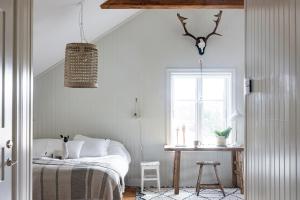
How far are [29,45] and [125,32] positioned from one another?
3483 mm

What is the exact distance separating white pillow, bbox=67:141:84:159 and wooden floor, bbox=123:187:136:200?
3.01 feet

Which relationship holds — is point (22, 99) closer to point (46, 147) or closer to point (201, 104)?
point (46, 147)

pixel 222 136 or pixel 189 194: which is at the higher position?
pixel 222 136

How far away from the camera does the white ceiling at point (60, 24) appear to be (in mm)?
3920

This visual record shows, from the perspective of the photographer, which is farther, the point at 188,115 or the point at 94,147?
the point at 188,115

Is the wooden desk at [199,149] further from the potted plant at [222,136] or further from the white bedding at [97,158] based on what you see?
the white bedding at [97,158]

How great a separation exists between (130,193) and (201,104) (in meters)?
1.84

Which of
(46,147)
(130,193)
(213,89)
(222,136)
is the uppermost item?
(213,89)

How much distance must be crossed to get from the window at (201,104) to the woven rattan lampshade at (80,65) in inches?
81.3

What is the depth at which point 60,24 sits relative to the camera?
14.5ft

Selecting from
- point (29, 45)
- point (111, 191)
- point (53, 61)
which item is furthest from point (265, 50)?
point (53, 61)

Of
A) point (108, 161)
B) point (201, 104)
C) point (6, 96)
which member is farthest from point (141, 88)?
point (6, 96)

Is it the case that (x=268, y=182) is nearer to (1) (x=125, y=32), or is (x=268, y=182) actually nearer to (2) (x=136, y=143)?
(2) (x=136, y=143)

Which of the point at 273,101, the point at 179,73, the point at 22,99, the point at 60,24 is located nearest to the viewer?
the point at 273,101
